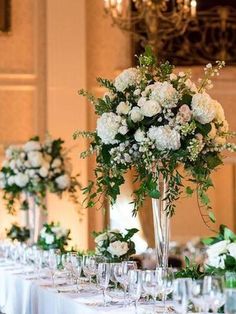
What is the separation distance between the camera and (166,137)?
14.6ft

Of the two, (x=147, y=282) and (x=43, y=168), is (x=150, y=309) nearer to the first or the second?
(x=147, y=282)

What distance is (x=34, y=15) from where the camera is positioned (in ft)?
31.8

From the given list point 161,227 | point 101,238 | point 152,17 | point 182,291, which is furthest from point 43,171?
point 182,291

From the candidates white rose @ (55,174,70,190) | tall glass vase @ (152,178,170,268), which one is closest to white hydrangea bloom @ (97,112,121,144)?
tall glass vase @ (152,178,170,268)

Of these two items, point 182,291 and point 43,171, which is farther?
point 43,171

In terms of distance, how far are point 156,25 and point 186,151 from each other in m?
4.78

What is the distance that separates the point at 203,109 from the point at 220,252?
2.51 feet

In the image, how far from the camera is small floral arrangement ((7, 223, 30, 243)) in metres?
8.45

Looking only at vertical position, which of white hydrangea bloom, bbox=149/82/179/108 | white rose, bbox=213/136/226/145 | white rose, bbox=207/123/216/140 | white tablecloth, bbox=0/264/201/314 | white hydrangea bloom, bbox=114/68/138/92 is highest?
white hydrangea bloom, bbox=114/68/138/92

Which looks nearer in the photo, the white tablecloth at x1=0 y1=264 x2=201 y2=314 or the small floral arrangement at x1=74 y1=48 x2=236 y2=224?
the white tablecloth at x1=0 y1=264 x2=201 y2=314

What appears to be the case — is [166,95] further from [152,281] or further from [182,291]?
[182,291]

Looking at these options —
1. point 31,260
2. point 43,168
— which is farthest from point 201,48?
point 31,260

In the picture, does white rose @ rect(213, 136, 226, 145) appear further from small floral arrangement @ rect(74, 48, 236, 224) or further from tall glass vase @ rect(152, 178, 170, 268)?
tall glass vase @ rect(152, 178, 170, 268)

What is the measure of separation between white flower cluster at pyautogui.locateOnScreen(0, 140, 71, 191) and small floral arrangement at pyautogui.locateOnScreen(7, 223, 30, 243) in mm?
422
